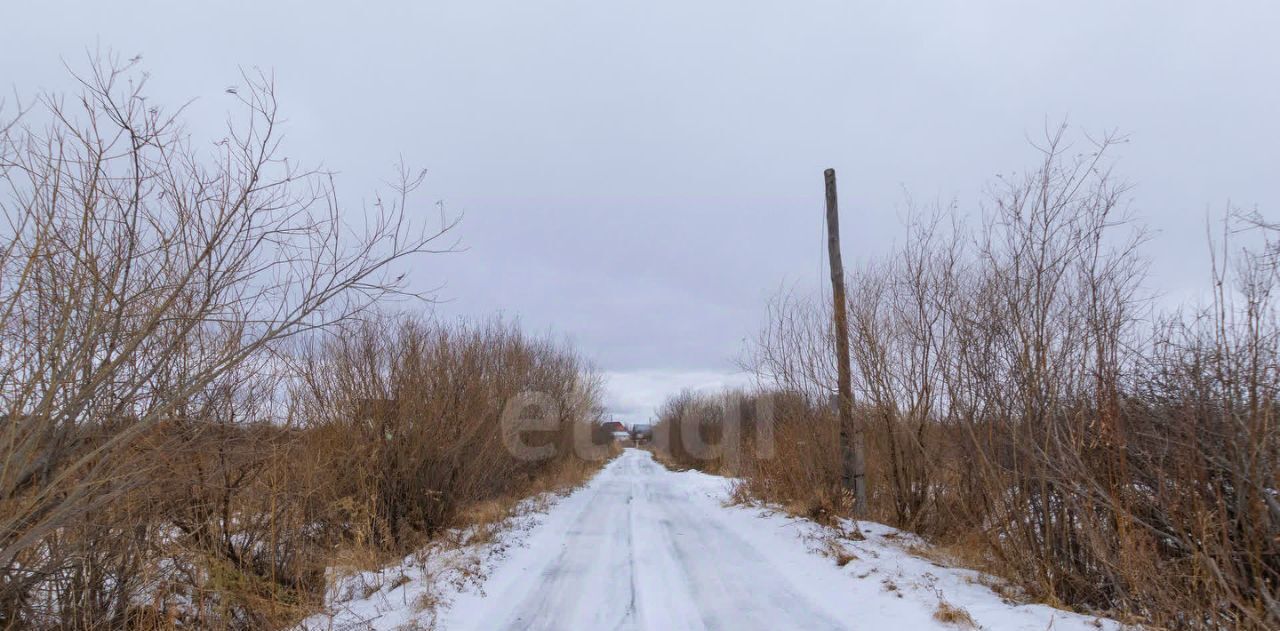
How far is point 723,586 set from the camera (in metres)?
7.45

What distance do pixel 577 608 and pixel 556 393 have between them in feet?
58.3

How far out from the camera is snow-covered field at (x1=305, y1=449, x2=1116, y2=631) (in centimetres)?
589

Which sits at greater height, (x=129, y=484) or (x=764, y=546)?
(x=129, y=484)

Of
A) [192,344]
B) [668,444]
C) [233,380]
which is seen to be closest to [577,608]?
[233,380]

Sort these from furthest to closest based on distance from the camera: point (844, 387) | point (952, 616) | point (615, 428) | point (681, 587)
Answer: point (615, 428)
point (844, 387)
point (681, 587)
point (952, 616)

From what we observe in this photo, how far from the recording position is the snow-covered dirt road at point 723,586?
5914 millimetres

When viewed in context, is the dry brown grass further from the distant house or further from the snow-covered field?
the distant house

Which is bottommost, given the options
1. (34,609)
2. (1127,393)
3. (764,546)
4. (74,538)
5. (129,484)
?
(764,546)

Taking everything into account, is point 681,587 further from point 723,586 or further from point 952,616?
point 952,616

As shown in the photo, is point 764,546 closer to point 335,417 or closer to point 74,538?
point 335,417

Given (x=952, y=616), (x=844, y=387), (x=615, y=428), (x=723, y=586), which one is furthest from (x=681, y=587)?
(x=615, y=428)

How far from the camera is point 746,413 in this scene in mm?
25672

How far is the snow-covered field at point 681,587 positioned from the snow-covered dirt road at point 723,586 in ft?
0.06

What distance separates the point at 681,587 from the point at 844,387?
484 cm
